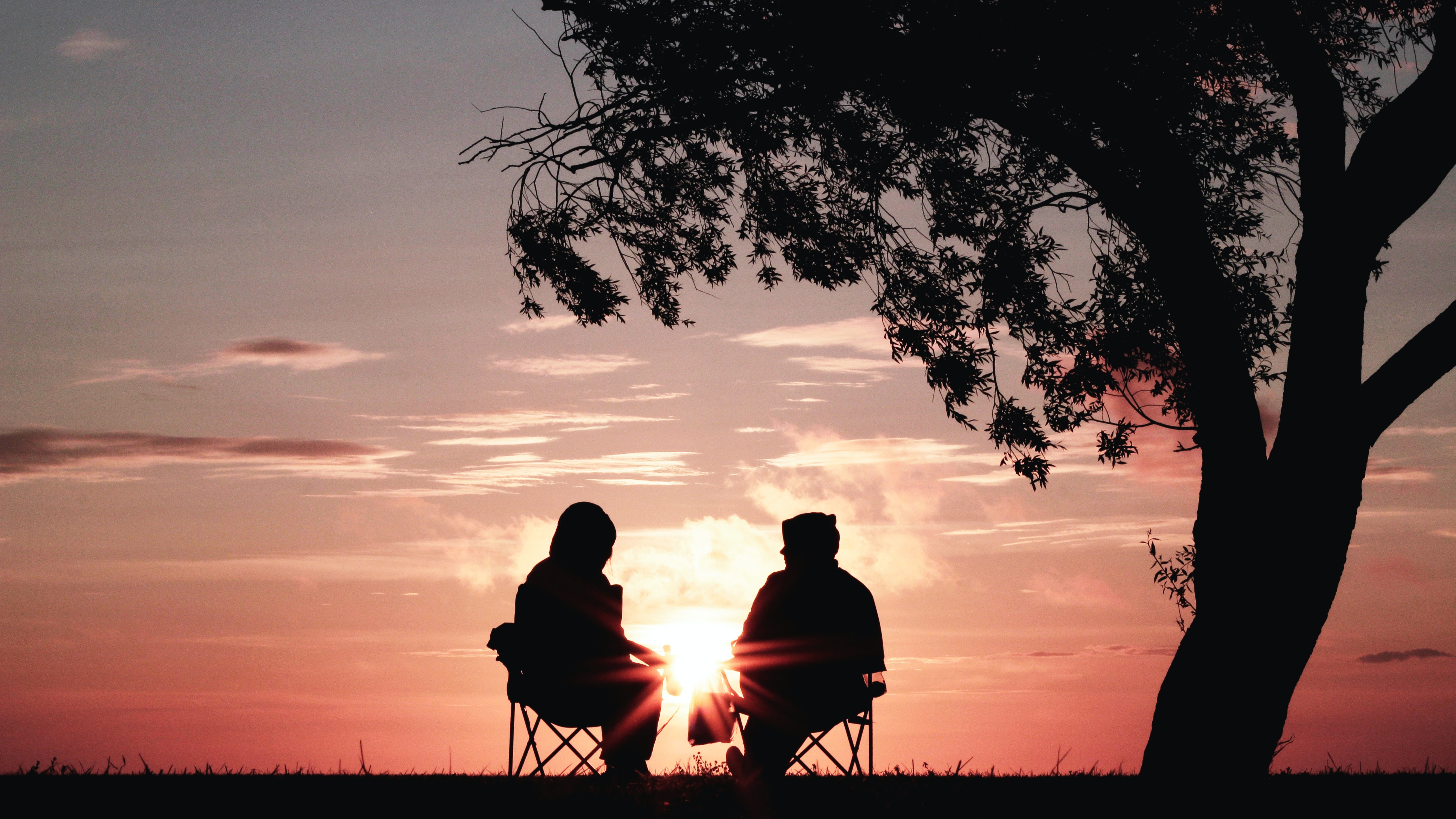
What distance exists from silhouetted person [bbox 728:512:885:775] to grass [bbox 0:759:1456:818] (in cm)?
35

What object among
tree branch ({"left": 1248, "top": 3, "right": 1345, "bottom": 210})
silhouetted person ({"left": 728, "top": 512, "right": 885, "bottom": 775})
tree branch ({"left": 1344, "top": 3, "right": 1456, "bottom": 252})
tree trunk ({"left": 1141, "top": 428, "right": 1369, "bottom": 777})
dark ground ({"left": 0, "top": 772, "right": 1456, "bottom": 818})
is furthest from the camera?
tree branch ({"left": 1248, "top": 3, "right": 1345, "bottom": 210})

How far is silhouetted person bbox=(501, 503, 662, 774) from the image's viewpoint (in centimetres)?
776

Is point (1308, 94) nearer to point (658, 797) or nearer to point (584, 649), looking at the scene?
point (584, 649)

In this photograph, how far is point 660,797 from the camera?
677 cm

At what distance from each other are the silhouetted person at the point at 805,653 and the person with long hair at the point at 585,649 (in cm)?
71

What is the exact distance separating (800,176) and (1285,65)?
433 cm

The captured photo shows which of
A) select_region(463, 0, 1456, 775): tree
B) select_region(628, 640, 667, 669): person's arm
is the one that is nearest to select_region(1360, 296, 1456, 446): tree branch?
select_region(463, 0, 1456, 775): tree

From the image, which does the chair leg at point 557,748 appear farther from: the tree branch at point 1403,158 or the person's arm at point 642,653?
the tree branch at point 1403,158

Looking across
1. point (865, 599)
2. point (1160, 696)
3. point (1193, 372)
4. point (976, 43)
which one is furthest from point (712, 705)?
point (976, 43)

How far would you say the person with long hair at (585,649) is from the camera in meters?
7.76

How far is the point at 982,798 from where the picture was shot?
24.3 ft

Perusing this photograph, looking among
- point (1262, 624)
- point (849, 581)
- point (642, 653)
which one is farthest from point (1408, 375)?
point (642, 653)

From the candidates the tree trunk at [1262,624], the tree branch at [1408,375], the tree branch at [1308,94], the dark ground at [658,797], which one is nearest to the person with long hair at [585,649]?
the dark ground at [658,797]

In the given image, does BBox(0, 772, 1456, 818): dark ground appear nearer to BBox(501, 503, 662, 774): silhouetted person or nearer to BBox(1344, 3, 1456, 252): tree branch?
BBox(501, 503, 662, 774): silhouetted person
